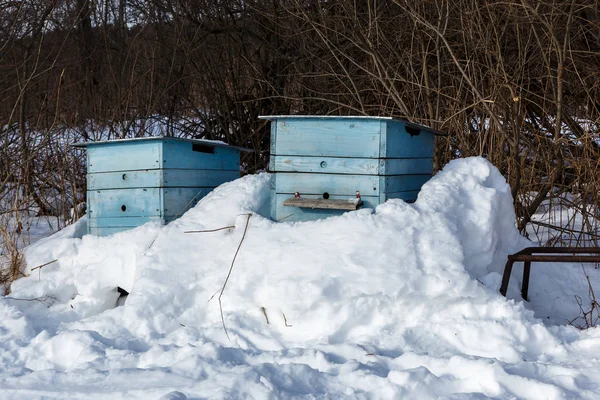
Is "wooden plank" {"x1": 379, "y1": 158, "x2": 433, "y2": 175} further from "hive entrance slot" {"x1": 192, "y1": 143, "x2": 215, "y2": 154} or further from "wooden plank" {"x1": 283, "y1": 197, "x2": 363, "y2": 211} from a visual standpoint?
"hive entrance slot" {"x1": 192, "y1": 143, "x2": 215, "y2": 154}

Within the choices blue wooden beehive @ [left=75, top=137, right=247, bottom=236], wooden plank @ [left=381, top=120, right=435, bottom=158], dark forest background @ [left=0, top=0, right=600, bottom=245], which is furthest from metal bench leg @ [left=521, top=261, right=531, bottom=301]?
blue wooden beehive @ [left=75, top=137, right=247, bottom=236]

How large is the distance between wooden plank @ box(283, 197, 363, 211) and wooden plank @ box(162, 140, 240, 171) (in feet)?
3.69

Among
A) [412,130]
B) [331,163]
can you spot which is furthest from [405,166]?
[331,163]

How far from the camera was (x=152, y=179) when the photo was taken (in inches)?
196

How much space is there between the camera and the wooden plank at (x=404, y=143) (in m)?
4.41

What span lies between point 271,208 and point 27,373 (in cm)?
199

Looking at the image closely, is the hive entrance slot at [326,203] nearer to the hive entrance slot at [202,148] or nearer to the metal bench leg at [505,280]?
the metal bench leg at [505,280]

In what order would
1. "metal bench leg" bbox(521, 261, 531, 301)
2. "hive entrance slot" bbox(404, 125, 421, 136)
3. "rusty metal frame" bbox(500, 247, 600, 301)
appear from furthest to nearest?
"hive entrance slot" bbox(404, 125, 421, 136)
"metal bench leg" bbox(521, 261, 531, 301)
"rusty metal frame" bbox(500, 247, 600, 301)

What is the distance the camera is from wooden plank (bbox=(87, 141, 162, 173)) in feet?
16.4

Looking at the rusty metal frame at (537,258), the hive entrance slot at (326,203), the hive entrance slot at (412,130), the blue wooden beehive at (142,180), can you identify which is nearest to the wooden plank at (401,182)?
the hive entrance slot at (326,203)

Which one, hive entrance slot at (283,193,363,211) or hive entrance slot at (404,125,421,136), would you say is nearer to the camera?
hive entrance slot at (283,193,363,211)

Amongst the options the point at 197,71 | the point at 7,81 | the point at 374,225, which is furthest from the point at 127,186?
the point at 7,81

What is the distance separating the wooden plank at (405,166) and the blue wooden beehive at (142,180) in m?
1.59

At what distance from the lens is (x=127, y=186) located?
5.09 metres
